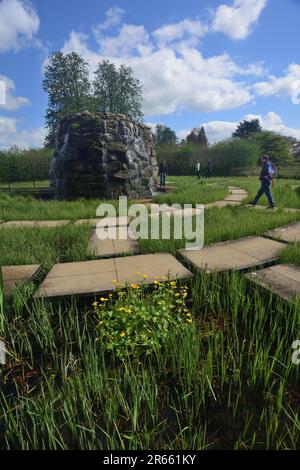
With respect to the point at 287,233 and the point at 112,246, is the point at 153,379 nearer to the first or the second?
the point at 112,246

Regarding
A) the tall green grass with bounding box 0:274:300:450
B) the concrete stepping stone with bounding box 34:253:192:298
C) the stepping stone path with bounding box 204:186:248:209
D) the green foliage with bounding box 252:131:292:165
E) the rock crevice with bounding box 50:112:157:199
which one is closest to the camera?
the tall green grass with bounding box 0:274:300:450

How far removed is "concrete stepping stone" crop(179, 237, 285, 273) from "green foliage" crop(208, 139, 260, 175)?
1057 inches

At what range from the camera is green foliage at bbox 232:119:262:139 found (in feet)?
171

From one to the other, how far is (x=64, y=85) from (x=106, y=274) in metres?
38.2

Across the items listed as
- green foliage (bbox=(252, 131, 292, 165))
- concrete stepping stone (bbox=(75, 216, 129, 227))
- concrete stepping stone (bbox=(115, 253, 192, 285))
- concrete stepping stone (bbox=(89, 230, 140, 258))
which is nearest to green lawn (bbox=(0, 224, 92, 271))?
concrete stepping stone (bbox=(89, 230, 140, 258))

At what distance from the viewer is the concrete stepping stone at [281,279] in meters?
2.05

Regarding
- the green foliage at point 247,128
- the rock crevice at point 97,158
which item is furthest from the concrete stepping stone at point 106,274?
the green foliage at point 247,128

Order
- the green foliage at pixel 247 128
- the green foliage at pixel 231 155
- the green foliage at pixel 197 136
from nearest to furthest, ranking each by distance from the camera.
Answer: the green foliage at pixel 231 155 → the green foliage at pixel 247 128 → the green foliage at pixel 197 136

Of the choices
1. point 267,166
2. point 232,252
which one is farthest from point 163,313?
point 267,166

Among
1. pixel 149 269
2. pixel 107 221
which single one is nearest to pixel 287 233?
pixel 149 269

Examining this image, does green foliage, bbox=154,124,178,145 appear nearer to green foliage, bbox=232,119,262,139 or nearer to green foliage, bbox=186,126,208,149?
green foliage, bbox=186,126,208,149

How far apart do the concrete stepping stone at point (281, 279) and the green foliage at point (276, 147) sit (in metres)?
35.4

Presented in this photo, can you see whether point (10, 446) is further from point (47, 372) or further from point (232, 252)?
point (232, 252)

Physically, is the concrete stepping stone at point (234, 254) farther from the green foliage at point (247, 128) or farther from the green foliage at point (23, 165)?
the green foliage at point (247, 128)
